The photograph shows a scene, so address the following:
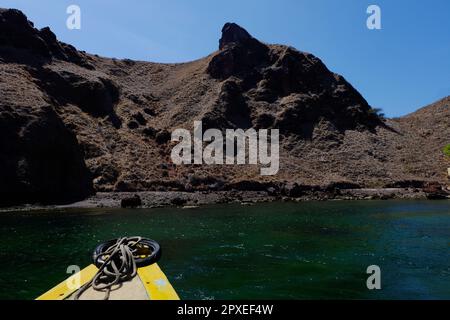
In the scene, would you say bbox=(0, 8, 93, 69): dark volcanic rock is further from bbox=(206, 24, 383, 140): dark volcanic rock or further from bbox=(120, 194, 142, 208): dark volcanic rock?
bbox=(120, 194, 142, 208): dark volcanic rock

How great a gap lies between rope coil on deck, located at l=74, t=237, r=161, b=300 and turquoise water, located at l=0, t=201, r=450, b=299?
2404 mm

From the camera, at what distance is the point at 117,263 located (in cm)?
1378

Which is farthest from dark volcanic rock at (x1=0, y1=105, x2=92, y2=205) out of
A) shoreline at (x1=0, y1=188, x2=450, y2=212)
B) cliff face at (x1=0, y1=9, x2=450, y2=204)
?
shoreline at (x1=0, y1=188, x2=450, y2=212)

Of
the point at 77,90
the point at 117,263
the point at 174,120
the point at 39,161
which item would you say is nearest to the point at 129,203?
the point at 39,161

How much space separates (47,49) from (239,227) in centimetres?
7529

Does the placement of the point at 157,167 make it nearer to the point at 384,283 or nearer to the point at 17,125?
the point at 17,125

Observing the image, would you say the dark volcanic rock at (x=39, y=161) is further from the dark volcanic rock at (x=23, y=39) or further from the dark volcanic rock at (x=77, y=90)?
the dark volcanic rock at (x=23, y=39)

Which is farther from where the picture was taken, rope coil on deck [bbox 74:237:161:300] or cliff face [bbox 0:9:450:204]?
cliff face [bbox 0:9:450:204]

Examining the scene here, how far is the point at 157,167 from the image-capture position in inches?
2943

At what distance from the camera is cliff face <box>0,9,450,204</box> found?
57750 millimetres

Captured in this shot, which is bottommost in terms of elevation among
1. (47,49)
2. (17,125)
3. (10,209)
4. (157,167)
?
(10,209)

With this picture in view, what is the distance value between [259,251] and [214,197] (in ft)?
128

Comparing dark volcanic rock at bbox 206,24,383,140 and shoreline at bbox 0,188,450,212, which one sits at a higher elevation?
dark volcanic rock at bbox 206,24,383,140
